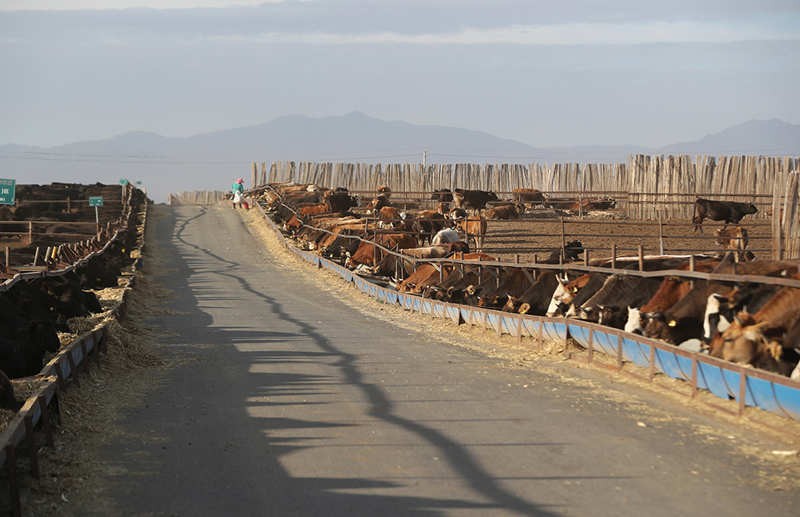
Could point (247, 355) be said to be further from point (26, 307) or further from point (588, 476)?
point (588, 476)

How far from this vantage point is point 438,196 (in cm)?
4344

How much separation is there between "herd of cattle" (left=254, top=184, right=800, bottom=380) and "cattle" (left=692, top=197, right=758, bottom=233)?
34mm

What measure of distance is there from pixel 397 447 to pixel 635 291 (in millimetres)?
5842

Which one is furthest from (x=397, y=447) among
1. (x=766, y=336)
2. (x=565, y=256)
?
(x=565, y=256)

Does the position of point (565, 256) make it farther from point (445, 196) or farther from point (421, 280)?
point (445, 196)

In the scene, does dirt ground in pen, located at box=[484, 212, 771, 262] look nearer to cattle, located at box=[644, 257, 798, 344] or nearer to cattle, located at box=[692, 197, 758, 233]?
cattle, located at box=[692, 197, 758, 233]

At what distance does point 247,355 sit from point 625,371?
16.8ft

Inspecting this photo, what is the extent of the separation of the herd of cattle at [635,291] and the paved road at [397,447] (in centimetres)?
144

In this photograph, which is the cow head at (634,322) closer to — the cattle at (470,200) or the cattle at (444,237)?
the cattle at (444,237)

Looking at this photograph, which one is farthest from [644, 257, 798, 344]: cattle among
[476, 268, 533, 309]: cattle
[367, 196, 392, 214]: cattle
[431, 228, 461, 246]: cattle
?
[367, 196, 392, 214]: cattle

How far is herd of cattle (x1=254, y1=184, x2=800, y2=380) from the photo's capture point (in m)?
8.95

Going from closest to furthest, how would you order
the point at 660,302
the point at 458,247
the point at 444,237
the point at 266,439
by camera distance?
the point at 266,439 → the point at 660,302 → the point at 458,247 → the point at 444,237

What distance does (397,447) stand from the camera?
7.53m

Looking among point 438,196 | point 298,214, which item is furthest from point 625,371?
point 438,196
